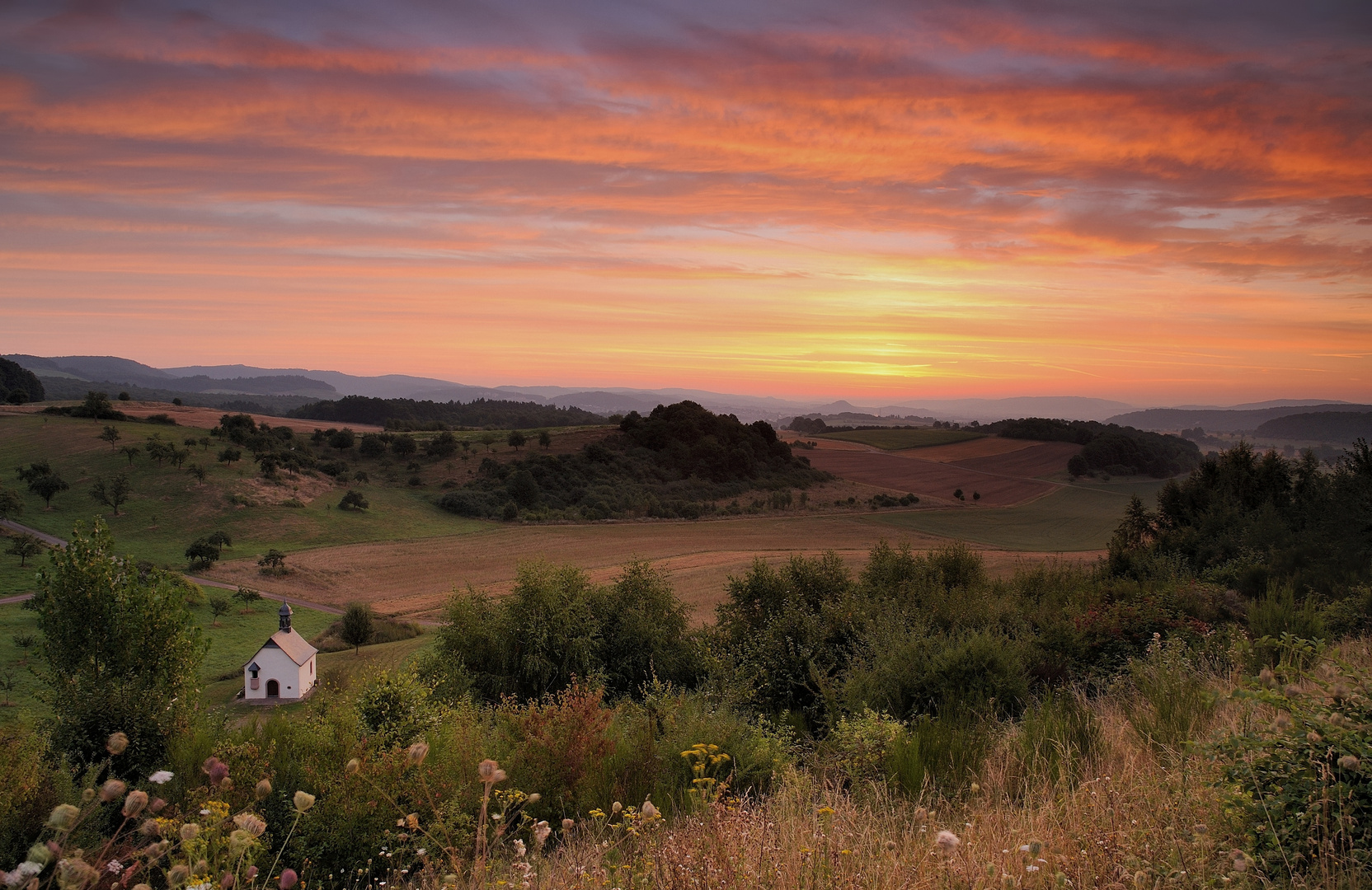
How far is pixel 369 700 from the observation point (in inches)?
552

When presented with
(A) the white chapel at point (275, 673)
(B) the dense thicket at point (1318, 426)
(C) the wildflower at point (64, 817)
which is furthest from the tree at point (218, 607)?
(B) the dense thicket at point (1318, 426)

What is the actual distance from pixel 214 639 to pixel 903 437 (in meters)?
99.4

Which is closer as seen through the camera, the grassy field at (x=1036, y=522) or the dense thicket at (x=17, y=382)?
the grassy field at (x=1036, y=522)

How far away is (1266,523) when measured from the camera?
85.6 ft

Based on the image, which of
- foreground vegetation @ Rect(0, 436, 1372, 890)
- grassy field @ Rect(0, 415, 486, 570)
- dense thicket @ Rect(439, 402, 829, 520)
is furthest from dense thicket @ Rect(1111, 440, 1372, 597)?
grassy field @ Rect(0, 415, 486, 570)

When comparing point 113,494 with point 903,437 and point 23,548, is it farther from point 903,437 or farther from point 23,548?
point 903,437

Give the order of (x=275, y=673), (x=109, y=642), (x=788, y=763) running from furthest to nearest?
(x=275, y=673), (x=109, y=642), (x=788, y=763)

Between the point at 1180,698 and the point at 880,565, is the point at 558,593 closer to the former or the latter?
the point at 880,565

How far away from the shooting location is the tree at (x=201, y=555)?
46094mm

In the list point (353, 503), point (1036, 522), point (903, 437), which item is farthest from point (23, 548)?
point (903, 437)

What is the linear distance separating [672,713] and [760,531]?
5370 cm

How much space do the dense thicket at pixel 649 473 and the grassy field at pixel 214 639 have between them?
30292 mm

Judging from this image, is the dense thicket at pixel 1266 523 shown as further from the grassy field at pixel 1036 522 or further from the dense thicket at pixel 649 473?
the dense thicket at pixel 649 473

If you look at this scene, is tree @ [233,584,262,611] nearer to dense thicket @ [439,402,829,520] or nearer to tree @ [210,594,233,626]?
tree @ [210,594,233,626]
